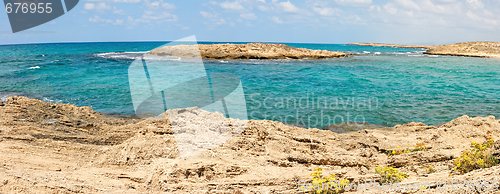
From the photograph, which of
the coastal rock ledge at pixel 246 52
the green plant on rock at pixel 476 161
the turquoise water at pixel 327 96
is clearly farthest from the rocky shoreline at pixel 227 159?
the coastal rock ledge at pixel 246 52

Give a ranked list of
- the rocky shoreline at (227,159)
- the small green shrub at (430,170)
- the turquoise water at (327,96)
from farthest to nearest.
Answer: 1. the turquoise water at (327,96)
2. the small green shrub at (430,170)
3. the rocky shoreline at (227,159)

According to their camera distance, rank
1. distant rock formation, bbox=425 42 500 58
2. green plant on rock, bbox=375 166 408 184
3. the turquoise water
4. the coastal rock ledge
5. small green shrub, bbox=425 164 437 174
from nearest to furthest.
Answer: green plant on rock, bbox=375 166 408 184 → small green shrub, bbox=425 164 437 174 → the turquoise water → the coastal rock ledge → distant rock formation, bbox=425 42 500 58

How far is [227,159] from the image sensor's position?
7.09 meters

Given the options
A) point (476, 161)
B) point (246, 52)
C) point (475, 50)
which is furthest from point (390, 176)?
point (475, 50)

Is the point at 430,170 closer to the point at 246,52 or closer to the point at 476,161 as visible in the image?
the point at 476,161

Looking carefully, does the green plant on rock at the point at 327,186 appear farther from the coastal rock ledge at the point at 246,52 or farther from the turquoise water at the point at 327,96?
the coastal rock ledge at the point at 246,52

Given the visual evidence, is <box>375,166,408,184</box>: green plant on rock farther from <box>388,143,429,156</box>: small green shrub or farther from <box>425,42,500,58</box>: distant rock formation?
<box>425,42,500,58</box>: distant rock formation

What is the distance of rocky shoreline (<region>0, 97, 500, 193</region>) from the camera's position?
584cm

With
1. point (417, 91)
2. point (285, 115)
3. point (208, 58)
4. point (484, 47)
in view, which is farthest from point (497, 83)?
point (484, 47)

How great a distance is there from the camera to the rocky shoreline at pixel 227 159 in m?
5.84

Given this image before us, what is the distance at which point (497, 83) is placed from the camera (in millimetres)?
26953

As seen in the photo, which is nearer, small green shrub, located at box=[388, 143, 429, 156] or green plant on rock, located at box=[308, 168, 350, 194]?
green plant on rock, located at box=[308, 168, 350, 194]

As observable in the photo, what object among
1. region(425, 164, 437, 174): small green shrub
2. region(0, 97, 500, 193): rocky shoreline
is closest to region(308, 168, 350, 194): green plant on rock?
region(0, 97, 500, 193): rocky shoreline

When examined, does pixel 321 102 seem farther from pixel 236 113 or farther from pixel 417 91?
pixel 417 91
